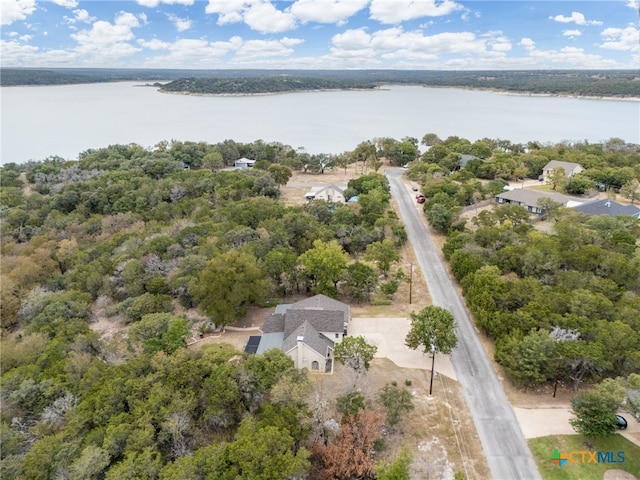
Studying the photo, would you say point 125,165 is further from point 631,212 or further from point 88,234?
point 631,212

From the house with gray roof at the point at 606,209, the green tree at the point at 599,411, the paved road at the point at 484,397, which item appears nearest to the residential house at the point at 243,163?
the paved road at the point at 484,397

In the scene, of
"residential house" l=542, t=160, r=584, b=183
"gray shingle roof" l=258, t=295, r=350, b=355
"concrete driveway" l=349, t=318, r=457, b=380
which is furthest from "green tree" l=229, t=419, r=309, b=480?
"residential house" l=542, t=160, r=584, b=183

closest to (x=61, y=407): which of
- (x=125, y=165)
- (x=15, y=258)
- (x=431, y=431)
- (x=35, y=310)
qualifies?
(x=35, y=310)

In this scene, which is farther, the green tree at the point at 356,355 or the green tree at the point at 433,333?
the green tree at the point at 433,333

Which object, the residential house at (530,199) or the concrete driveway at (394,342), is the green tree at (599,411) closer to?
the concrete driveway at (394,342)

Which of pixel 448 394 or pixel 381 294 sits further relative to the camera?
pixel 381 294
